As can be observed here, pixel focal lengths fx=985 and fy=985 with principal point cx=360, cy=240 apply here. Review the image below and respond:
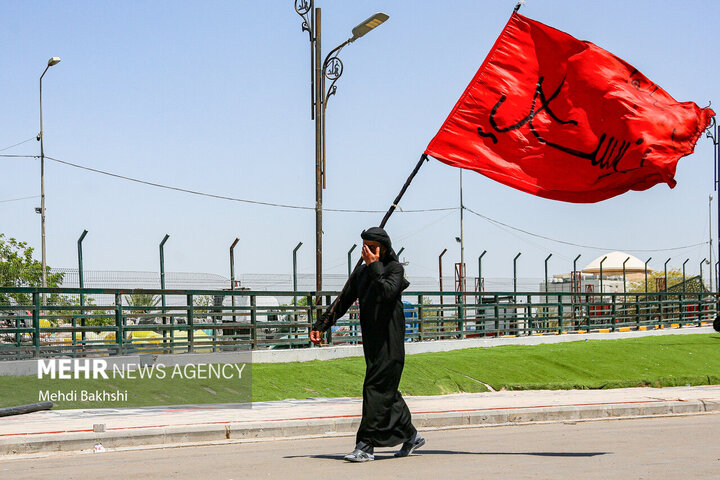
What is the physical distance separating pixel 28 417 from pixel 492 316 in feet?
59.4

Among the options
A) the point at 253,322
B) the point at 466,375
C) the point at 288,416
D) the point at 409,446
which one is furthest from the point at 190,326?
the point at 409,446

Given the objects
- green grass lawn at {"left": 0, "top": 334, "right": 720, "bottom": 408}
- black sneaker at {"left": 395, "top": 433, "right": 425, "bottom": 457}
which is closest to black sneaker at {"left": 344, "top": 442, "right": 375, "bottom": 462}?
black sneaker at {"left": 395, "top": 433, "right": 425, "bottom": 457}

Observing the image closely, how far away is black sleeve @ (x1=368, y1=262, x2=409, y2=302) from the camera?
7.95 m

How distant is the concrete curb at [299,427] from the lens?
8797mm

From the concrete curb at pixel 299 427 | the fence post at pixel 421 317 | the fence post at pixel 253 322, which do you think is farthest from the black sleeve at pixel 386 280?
the fence post at pixel 421 317

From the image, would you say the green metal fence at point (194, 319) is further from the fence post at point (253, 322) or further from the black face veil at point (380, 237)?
the black face veil at point (380, 237)

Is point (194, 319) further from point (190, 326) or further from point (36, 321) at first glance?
point (36, 321)

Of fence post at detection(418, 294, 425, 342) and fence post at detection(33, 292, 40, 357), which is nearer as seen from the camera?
fence post at detection(33, 292, 40, 357)

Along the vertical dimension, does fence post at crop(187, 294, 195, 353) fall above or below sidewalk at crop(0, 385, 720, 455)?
above

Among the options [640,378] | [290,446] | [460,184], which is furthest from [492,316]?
[460,184]

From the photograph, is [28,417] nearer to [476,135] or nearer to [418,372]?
[476,135]

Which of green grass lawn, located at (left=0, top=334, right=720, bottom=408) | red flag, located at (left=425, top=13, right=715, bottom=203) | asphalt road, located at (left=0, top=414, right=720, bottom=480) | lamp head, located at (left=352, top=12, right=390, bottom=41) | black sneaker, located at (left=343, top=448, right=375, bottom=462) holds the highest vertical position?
lamp head, located at (left=352, top=12, right=390, bottom=41)

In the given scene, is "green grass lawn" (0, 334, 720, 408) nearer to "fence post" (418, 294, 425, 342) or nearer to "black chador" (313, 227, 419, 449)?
"fence post" (418, 294, 425, 342)

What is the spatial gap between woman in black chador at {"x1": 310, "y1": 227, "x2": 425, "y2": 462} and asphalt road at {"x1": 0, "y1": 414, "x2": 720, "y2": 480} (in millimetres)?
205
